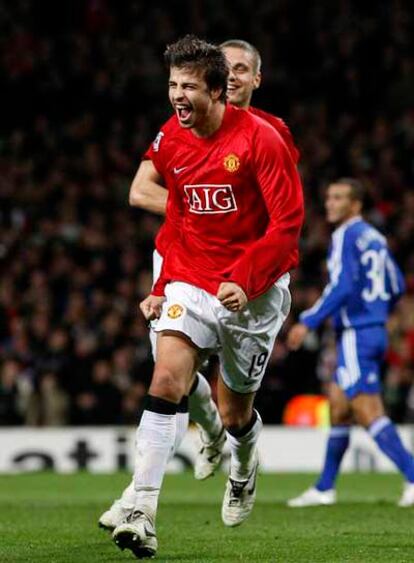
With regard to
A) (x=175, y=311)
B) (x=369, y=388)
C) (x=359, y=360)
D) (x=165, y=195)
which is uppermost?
(x=165, y=195)

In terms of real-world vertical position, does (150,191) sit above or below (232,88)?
below

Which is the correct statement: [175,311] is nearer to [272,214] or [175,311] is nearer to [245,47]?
[272,214]

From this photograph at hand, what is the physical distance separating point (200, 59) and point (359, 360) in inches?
184

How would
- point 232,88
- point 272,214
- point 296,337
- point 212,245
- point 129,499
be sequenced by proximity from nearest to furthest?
point 129,499
point 272,214
point 212,245
point 232,88
point 296,337

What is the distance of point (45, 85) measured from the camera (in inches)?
925

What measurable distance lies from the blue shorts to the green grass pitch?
0.92m

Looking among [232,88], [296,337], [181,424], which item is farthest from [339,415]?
[232,88]

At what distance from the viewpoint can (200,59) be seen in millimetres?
6863

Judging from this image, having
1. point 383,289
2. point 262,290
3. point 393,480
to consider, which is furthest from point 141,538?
point 393,480

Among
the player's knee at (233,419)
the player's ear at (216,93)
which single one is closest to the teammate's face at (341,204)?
the player's knee at (233,419)

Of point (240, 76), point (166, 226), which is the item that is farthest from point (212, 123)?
point (240, 76)

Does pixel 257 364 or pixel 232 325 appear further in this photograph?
pixel 257 364

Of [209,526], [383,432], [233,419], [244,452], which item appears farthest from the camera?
[383,432]

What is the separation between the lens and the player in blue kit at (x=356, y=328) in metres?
10.9
